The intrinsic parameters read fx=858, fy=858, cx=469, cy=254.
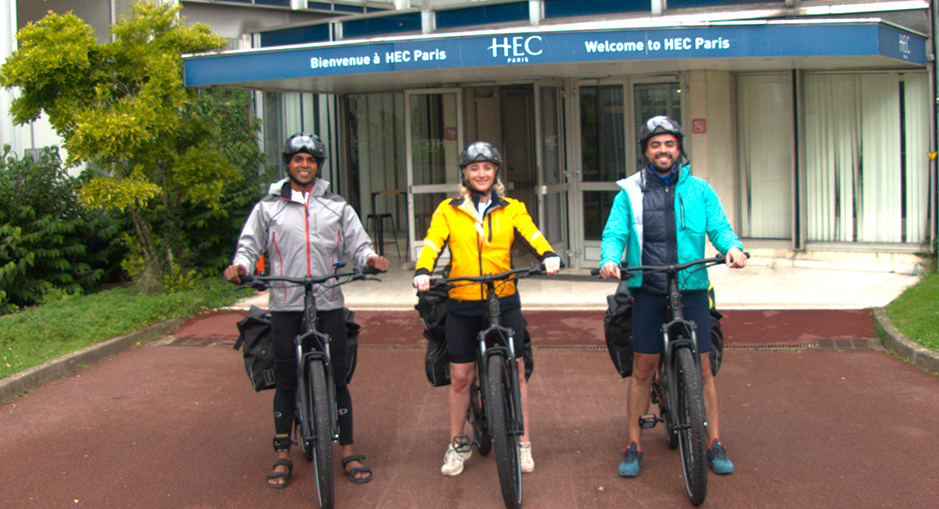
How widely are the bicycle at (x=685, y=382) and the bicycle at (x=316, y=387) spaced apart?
134 cm

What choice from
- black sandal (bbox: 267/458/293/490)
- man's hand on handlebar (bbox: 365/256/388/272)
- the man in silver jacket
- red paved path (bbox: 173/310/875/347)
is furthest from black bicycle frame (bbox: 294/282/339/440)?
red paved path (bbox: 173/310/875/347)

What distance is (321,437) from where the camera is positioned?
3.88 metres

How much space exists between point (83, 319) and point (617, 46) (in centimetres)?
555

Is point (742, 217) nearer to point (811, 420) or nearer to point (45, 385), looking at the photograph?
point (811, 420)

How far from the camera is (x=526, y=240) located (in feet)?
14.0

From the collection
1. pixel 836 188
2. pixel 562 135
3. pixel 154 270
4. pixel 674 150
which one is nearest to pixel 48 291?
pixel 154 270

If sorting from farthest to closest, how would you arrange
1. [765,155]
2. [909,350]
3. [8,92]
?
[765,155] → [8,92] → [909,350]

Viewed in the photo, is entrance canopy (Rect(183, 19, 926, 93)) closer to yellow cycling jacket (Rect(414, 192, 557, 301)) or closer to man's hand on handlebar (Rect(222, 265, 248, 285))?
yellow cycling jacket (Rect(414, 192, 557, 301))

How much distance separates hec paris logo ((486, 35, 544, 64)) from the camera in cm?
819

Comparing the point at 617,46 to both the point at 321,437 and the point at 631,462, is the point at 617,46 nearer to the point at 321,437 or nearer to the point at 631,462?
the point at 631,462

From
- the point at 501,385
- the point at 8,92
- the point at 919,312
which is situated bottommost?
the point at 919,312

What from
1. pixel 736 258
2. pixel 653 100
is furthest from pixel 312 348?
pixel 653 100

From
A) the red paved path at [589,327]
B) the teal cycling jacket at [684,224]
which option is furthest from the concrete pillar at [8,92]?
the teal cycling jacket at [684,224]

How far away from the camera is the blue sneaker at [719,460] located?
4.21 meters
